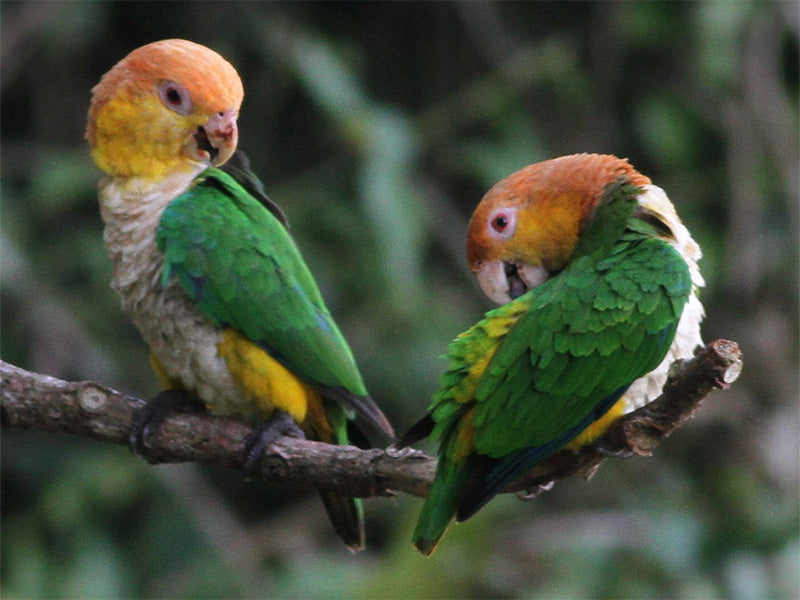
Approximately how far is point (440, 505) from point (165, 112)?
1.14 m

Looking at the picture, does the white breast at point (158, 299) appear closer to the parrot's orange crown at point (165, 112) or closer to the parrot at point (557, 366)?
the parrot's orange crown at point (165, 112)

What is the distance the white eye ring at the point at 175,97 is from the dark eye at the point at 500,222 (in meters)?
0.75

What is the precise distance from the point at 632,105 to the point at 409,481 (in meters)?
3.31

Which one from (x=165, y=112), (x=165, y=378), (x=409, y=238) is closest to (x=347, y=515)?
(x=165, y=378)

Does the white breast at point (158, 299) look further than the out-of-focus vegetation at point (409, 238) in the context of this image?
No

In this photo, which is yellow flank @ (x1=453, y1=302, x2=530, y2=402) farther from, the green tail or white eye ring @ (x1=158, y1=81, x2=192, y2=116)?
white eye ring @ (x1=158, y1=81, x2=192, y2=116)

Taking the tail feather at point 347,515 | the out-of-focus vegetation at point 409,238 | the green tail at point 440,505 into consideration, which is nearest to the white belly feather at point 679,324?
the green tail at point 440,505

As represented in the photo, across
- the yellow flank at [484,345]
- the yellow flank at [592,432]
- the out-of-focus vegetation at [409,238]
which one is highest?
the yellow flank at [484,345]

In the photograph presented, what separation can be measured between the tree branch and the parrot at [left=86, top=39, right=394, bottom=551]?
0.06 m

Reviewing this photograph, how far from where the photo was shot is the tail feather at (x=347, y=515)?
255cm

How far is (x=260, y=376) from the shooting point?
8.16 feet

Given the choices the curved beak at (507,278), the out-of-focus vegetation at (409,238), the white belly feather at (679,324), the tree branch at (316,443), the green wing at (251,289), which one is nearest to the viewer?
the tree branch at (316,443)

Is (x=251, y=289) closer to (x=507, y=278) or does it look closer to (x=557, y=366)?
(x=507, y=278)

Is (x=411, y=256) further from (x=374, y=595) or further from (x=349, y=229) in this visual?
(x=374, y=595)
